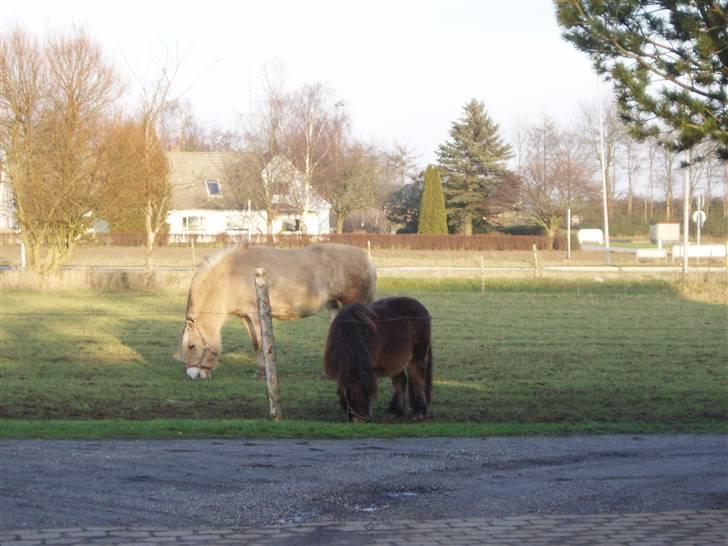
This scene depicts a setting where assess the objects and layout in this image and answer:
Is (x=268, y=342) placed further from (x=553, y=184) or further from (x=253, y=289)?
(x=553, y=184)

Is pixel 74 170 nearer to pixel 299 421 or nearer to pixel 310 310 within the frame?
pixel 310 310

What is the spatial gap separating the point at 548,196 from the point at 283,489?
168ft

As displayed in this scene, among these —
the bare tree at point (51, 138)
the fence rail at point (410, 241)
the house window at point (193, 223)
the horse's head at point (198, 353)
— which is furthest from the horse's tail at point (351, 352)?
the house window at point (193, 223)

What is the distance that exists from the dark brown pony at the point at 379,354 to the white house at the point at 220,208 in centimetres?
4385

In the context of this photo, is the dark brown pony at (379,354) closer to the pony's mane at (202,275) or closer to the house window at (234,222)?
the pony's mane at (202,275)

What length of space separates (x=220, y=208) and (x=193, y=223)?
3.55 metres

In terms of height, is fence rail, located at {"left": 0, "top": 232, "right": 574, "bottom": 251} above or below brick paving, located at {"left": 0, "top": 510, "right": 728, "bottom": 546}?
above

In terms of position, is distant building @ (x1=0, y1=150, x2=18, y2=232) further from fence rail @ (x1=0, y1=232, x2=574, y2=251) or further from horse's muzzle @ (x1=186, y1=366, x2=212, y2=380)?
horse's muzzle @ (x1=186, y1=366, x2=212, y2=380)

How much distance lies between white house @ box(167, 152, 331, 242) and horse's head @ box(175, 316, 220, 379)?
40366 millimetres

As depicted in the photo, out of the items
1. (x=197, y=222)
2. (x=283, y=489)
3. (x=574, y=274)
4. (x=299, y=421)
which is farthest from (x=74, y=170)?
(x=197, y=222)

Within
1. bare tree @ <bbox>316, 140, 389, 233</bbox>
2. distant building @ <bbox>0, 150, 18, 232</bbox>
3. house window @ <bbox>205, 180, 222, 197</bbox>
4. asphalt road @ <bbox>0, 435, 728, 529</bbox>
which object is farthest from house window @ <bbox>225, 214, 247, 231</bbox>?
asphalt road @ <bbox>0, 435, 728, 529</bbox>

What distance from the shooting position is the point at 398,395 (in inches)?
454

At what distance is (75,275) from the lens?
1258 inches

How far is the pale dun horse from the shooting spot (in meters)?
14.7
